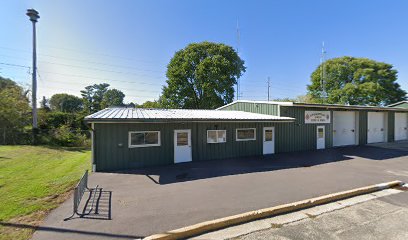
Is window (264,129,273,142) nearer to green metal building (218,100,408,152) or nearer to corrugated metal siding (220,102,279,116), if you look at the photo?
green metal building (218,100,408,152)

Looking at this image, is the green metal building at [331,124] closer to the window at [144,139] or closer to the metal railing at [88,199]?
the window at [144,139]

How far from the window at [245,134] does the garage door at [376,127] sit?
41.0 ft

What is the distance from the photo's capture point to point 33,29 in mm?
22359

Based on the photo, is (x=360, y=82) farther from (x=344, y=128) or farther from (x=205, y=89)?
(x=205, y=89)

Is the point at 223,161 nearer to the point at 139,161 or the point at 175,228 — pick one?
the point at 139,161

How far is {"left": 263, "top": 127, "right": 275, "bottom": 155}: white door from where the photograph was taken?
1362 centimetres

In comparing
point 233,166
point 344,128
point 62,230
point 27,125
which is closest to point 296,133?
point 344,128

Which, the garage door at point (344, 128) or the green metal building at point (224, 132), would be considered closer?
the green metal building at point (224, 132)

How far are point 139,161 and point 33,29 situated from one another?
2220 cm

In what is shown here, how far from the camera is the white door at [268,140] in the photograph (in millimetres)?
13617

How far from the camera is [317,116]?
15688mm

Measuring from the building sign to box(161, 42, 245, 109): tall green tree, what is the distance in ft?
46.3

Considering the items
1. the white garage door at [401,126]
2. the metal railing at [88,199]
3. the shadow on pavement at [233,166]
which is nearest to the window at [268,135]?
the shadow on pavement at [233,166]

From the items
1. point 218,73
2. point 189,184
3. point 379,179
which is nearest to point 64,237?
point 189,184
